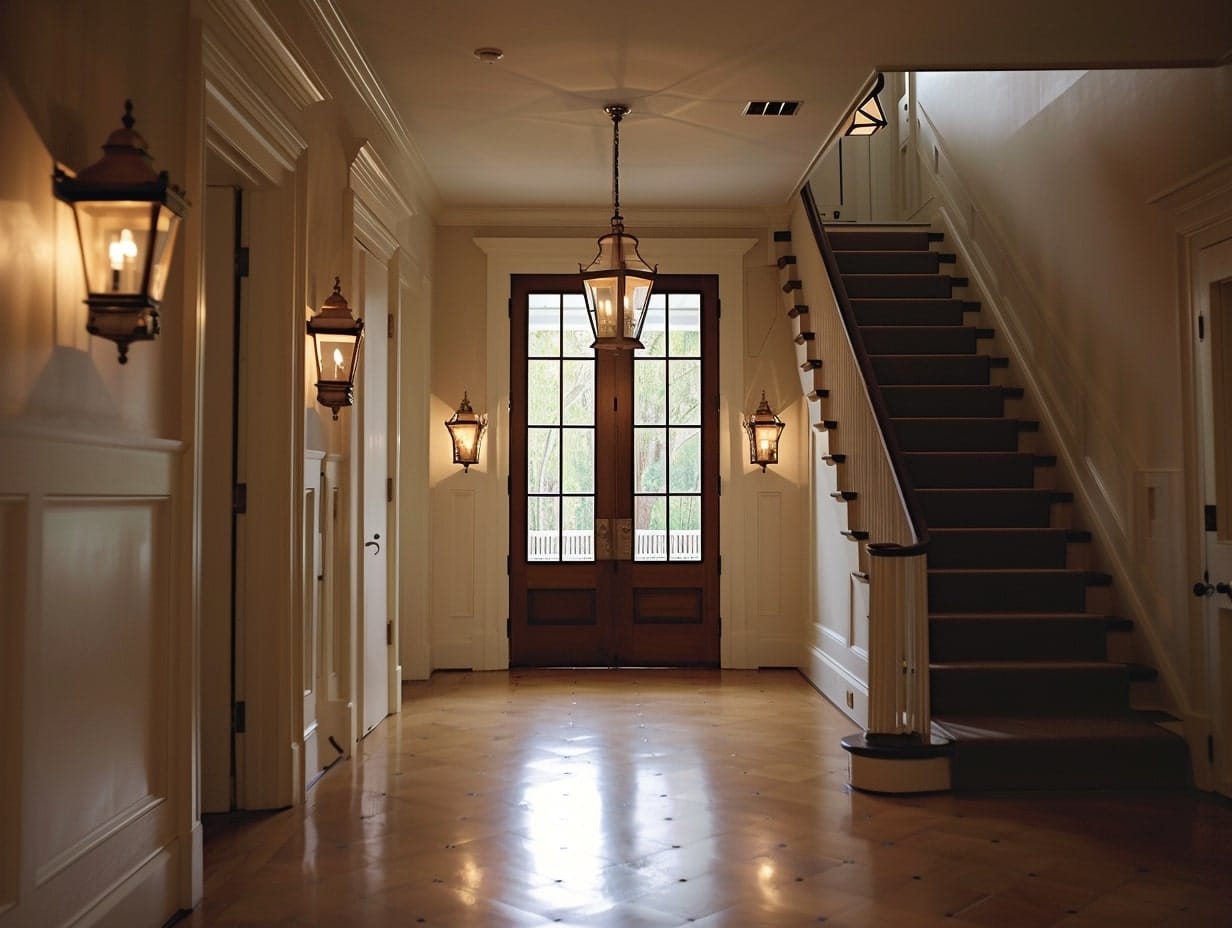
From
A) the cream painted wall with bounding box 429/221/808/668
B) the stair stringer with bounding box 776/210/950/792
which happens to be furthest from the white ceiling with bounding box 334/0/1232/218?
the cream painted wall with bounding box 429/221/808/668

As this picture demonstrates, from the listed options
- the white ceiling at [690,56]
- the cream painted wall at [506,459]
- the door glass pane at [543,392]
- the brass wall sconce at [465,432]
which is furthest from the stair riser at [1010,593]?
the brass wall sconce at [465,432]

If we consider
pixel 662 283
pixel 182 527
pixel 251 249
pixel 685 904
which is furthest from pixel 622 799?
pixel 662 283

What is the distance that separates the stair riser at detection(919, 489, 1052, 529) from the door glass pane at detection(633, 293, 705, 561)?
7.56 ft

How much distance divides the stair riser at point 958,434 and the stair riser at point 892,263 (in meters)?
1.79

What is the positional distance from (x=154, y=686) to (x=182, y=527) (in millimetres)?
478

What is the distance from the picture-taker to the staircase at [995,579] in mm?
4680

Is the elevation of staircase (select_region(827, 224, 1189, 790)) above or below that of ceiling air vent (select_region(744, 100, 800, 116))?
below

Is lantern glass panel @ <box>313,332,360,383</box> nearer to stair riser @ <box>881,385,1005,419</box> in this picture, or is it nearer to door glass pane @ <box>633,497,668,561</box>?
stair riser @ <box>881,385,1005,419</box>

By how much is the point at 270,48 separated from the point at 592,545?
4.74 meters

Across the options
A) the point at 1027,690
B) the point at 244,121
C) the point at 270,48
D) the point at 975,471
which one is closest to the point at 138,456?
the point at 244,121

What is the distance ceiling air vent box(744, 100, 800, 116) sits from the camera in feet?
18.7

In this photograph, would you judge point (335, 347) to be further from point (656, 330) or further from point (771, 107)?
point (656, 330)

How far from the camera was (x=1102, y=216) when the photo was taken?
222 inches

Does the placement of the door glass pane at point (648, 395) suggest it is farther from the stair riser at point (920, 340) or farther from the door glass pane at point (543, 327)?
the stair riser at point (920, 340)
